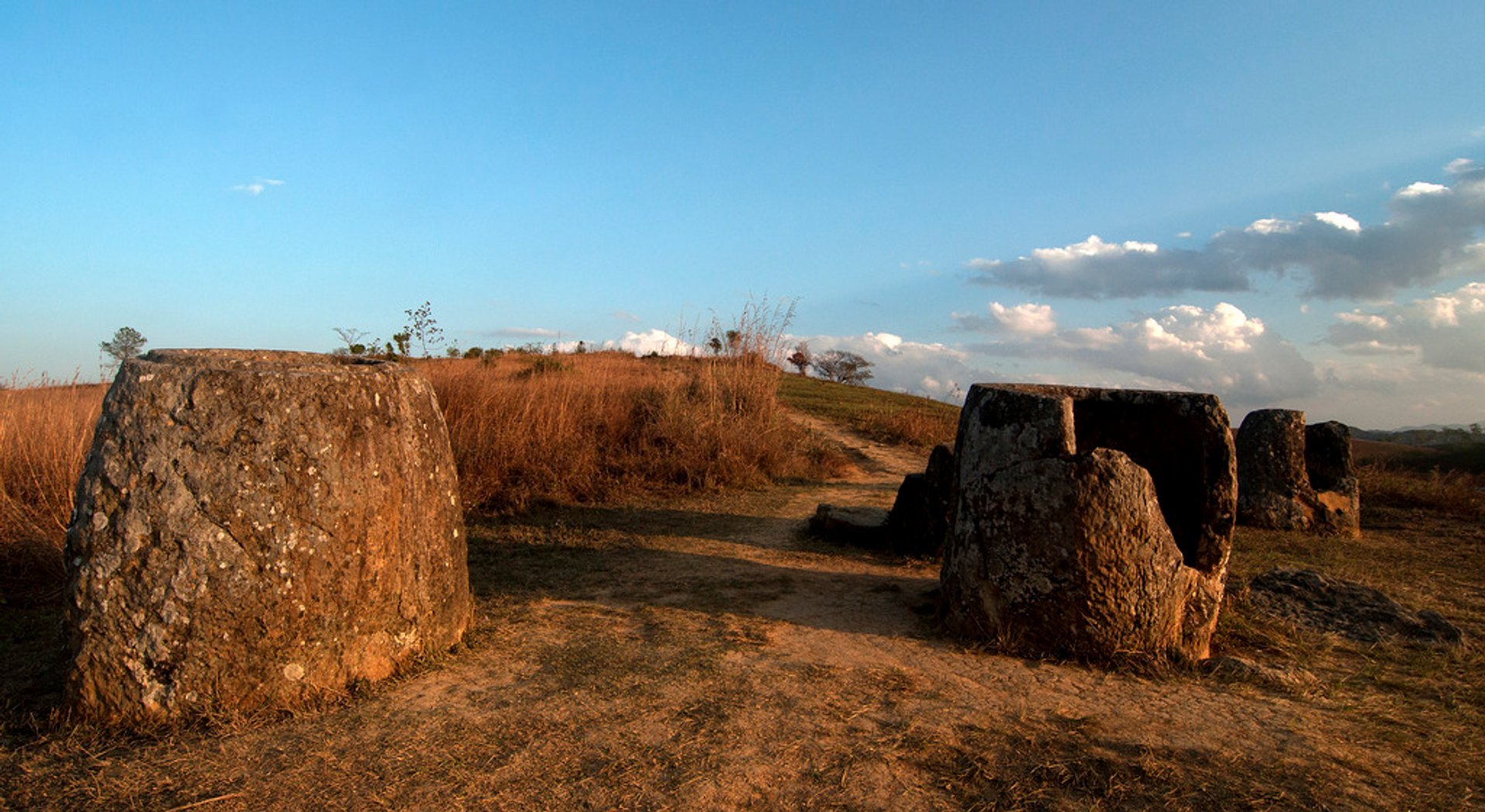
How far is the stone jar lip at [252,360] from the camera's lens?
296cm

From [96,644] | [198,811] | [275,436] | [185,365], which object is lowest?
[198,811]

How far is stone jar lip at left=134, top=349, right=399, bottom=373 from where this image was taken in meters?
2.96

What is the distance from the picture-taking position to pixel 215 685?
2.75m

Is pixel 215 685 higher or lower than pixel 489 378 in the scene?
lower

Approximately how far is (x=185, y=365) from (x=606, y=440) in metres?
5.53

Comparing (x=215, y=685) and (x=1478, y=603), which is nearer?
(x=215, y=685)

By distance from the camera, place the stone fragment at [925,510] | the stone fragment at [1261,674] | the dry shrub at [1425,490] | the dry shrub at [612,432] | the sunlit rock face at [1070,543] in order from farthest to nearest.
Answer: the dry shrub at [1425,490] → the dry shrub at [612,432] → the stone fragment at [925,510] → the sunlit rock face at [1070,543] → the stone fragment at [1261,674]

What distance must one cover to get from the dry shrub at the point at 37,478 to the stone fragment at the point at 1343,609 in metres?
6.51

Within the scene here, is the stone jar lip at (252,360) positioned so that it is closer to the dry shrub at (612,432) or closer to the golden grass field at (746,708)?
the golden grass field at (746,708)

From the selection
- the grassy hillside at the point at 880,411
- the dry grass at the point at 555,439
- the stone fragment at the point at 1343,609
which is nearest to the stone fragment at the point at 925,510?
the stone fragment at the point at 1343,609

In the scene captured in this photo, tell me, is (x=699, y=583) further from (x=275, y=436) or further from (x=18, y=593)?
(x=18, y=593)

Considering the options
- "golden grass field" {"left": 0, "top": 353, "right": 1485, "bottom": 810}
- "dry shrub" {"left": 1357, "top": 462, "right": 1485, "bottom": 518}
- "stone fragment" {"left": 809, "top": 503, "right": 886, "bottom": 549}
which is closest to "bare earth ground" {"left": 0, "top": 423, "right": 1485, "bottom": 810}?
"golden grass field" {"left": 0, "top": 353, "right": 1485, "bottom": 810}

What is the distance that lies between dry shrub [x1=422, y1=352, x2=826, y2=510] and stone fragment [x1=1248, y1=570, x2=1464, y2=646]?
4.72 m

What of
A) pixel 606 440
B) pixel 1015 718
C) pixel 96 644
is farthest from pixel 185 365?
pixel 606 440
